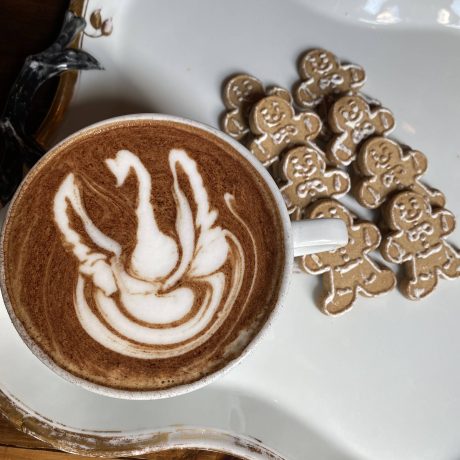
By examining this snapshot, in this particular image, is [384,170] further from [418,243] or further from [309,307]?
[309,307]

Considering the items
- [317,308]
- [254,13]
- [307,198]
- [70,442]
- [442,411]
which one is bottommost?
[70,442]

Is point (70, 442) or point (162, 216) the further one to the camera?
point (70, 442)

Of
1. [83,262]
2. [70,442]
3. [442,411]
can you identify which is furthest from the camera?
[442,411]

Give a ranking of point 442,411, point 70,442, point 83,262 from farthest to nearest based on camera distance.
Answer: point 442,411 < point 70,442 < point 83,262

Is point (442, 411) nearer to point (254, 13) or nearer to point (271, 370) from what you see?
point (271, 370)

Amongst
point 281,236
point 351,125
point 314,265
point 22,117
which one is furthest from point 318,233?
point 22,117

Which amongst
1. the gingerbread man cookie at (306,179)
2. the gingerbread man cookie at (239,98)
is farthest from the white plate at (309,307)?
the gingerbread man cookie at (306,179)

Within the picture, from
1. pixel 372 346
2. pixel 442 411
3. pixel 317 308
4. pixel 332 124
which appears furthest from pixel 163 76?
pixel 442 411

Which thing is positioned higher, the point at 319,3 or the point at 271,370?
the point at 319,3
